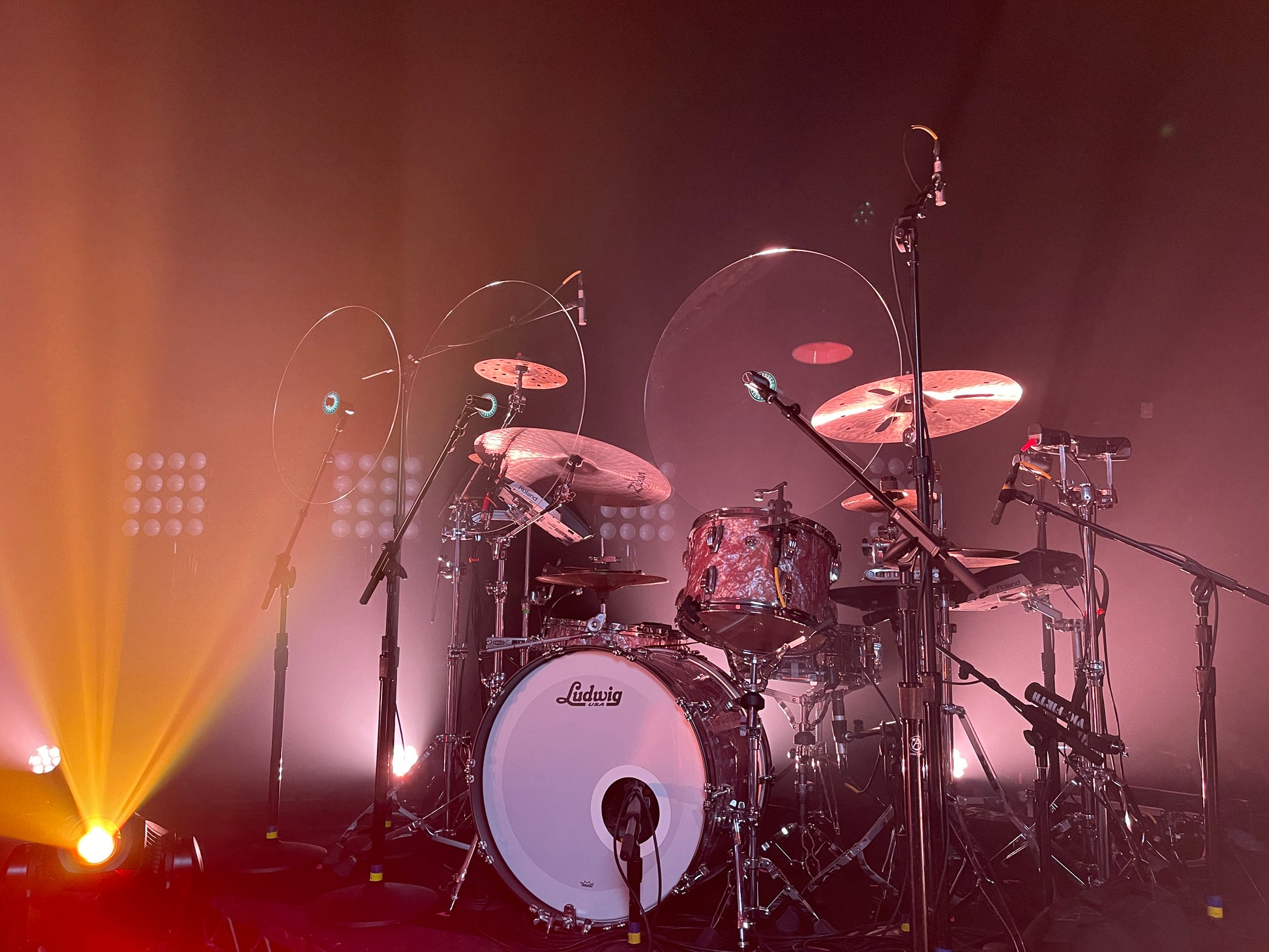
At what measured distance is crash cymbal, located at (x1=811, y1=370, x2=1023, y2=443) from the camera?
2961 mm

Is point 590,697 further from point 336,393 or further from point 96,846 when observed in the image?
point 336,393

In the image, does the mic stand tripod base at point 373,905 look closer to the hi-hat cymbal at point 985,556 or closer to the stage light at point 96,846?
the stage light at point 96,846

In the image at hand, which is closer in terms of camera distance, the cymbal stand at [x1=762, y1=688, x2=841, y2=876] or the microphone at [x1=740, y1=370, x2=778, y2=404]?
the microphone at [x1=740, y1=370, x2=778, y2=404]

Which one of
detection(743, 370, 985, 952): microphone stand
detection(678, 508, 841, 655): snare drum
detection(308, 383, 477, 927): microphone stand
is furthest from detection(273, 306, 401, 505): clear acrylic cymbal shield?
detection(743, 370, 985, 952): microphone stand

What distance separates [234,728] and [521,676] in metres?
2.64

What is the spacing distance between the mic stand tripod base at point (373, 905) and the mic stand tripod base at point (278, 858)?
55 centimetres

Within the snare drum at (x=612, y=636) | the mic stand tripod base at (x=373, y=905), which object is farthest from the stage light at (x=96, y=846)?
the snare drum at (x=612, y=636)

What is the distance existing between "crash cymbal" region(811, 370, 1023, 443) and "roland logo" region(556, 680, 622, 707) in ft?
3.83

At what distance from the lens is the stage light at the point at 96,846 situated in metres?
1.80

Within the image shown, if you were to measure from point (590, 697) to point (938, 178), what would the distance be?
1.94m

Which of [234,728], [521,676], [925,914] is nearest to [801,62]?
[521,676]

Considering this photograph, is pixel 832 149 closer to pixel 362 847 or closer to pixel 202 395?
pixel 202 395

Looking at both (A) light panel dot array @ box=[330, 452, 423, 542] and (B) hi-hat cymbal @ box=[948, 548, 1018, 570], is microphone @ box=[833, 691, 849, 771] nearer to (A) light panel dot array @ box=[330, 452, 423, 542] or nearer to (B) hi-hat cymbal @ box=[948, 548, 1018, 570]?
(B) hi-hat cymbal @ box=[948, 548, 1018, 570]

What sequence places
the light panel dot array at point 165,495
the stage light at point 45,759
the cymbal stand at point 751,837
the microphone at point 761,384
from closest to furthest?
the microphone at point 761,384, the cymbal stand at point 751,837, the stage light at point 45,759, the light panel dot array at point 165,495
